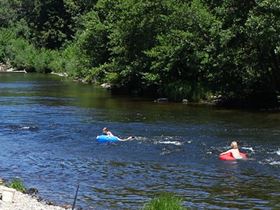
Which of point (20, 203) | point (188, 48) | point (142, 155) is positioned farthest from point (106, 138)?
point (188, 48)

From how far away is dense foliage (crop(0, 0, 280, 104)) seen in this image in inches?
1609

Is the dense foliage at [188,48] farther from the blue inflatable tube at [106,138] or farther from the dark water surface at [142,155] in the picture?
the blue inflatable tube at [106,138]

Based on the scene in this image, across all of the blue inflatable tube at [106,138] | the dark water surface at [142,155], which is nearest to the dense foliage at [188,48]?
the dark water surface at [142,155]

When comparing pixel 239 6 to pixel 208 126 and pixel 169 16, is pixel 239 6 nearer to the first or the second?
pixel 169 16

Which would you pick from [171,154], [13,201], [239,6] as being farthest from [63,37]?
[13,201]

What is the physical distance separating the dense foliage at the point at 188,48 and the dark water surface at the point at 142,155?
3.79m

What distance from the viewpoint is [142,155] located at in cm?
2597

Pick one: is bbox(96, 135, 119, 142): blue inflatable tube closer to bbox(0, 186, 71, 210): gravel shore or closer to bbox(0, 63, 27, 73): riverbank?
bbox(0, 186, 71, 210): gravel shore

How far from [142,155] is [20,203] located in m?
10.3

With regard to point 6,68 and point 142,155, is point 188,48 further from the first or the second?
point 6,68

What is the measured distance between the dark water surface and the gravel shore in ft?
3.89

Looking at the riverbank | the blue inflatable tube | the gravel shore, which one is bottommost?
the gravel shore

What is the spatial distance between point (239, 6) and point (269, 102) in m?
8.12

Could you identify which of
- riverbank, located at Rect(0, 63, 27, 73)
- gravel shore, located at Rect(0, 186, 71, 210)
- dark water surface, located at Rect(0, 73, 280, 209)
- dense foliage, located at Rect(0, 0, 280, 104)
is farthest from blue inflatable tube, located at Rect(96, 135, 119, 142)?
riverbank, located at Rect(0, 63, 27, 73)
